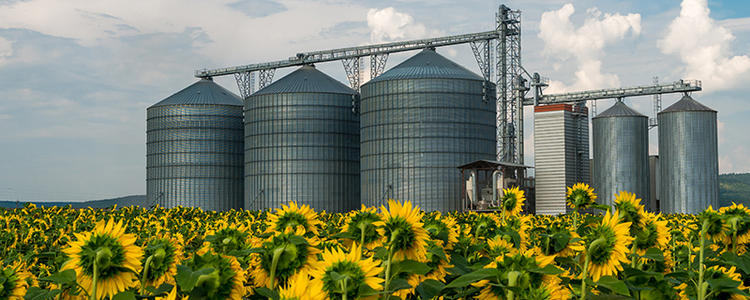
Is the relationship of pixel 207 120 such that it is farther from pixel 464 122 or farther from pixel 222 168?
pixel 464 122

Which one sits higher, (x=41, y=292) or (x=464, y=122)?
(x=464, y=122)

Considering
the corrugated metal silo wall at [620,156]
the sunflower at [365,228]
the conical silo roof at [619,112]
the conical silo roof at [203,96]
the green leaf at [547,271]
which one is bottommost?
the green leaf at [547,271]

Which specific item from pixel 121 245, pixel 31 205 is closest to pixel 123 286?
pixel 121 245

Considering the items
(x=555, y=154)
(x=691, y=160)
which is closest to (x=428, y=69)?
(x=555, y=154)

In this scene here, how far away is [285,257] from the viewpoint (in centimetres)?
316

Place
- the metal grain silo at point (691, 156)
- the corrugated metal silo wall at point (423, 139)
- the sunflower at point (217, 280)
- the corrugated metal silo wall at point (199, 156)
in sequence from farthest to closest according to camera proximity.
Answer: the corrugated metal silo wall at point (199, 156)
the metal grain silo at point (691, 156)
the corrugated metal silo wall at point (423, 139)
the sunflower at point (217, 280)

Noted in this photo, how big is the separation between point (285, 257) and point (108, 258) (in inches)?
28.9

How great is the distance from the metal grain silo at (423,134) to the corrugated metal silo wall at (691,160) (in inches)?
681

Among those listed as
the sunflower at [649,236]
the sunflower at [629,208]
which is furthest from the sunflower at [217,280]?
the sunflower at [649,236]

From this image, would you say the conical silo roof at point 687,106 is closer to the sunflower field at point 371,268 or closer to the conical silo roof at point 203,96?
the conical silo roof at point 203,96

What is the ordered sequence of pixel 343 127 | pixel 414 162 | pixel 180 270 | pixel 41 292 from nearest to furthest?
pixel 180 270 < pixel 41 292 < pixel 414 162 < pixel 343 127

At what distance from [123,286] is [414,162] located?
6164cm

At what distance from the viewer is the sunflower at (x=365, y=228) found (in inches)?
144

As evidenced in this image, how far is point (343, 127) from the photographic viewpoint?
235ft
